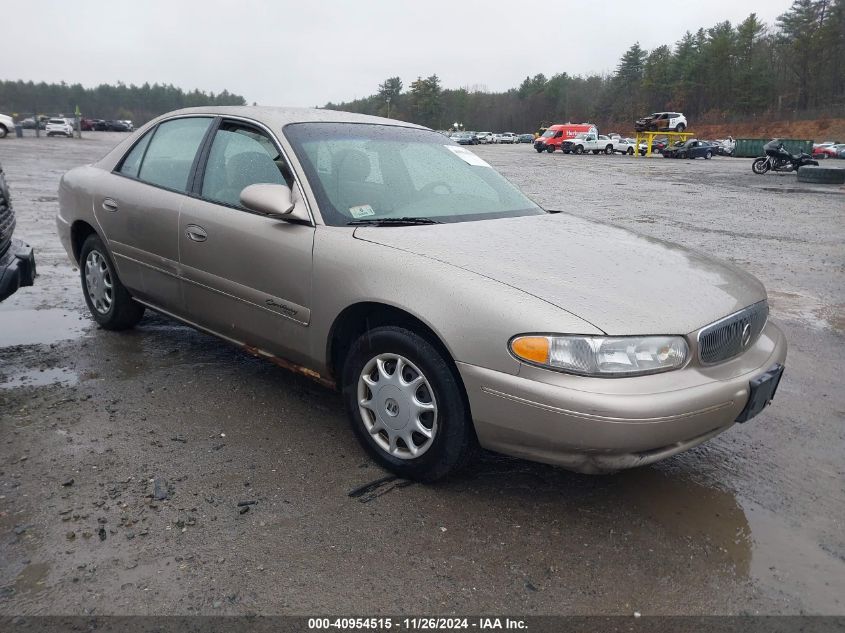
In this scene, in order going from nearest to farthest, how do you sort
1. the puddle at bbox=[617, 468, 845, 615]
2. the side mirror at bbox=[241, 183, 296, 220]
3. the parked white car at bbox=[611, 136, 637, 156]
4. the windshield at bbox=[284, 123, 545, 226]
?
the puddle at bbox=[617, 468, 845, 615]
the side mirror at bbox=[241, 183, 296, 220]
the windshield at bbox=[284, 123, 545, 226]
the parked white car at bbox=[611, 136, 637, 156]

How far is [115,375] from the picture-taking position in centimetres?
407

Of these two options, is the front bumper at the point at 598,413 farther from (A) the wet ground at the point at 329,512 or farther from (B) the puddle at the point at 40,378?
(B) the puddle at the point at 40,378

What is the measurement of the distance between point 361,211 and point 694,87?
315 ft

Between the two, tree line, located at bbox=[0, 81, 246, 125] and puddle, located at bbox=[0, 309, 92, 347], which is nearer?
puddle, located at bbox=[0, 309, 92, 347]

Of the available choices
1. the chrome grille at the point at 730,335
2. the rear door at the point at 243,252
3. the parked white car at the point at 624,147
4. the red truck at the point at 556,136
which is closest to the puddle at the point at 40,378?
the rear door at the point at 243,252

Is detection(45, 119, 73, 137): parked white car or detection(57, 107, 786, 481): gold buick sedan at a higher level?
detection(45, 119, 73, 137): parked white car

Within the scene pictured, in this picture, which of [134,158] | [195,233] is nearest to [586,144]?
[134,158]

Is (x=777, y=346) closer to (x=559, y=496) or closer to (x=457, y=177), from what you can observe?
(x=559, y=496)

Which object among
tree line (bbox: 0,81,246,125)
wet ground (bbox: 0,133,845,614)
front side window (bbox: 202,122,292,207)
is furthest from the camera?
tree line (bbox: 0,81,246,125)

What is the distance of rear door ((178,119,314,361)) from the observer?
3.26 m

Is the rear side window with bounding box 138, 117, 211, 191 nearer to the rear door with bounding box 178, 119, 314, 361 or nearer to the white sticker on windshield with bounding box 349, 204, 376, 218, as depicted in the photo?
the rear door with bounding box 178, 119, 314, 361

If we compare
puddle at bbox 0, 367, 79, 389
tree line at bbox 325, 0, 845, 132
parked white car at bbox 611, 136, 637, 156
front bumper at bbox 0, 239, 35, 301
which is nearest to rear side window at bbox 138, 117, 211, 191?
front bumper at bbox 0, 239, 35, 301

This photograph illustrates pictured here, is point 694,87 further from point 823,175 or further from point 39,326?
point 39,326

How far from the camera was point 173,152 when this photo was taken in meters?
4.20
